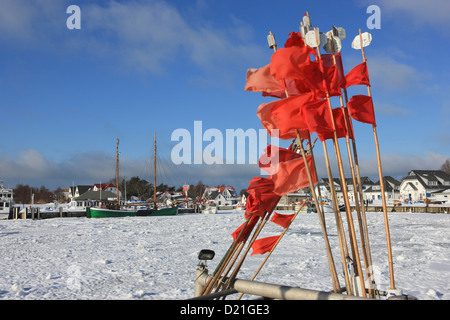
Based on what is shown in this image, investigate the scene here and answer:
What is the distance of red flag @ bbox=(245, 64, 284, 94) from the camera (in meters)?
2.02

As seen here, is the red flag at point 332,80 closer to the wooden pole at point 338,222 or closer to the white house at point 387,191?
the wooden pole at point 338,222

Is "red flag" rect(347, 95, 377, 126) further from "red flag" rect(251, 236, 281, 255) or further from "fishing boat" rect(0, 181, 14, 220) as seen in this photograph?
"fishing boat" rect(0, 181, 14, 220)

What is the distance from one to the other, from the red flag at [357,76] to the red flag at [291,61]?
260 millimetres

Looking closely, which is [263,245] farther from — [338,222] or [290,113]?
[290,113]

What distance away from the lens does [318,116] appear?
171 cm

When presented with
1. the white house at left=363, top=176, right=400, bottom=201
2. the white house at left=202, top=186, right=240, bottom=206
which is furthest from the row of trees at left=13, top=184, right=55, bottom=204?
the white house at left=363, top=176, right=400, bottom=201

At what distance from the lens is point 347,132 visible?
174cm

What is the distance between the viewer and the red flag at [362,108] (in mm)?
1821

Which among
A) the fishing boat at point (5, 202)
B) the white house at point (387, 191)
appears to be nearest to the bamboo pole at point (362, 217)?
the fishing boat at point (5, 202)

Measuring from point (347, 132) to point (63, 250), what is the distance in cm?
962
